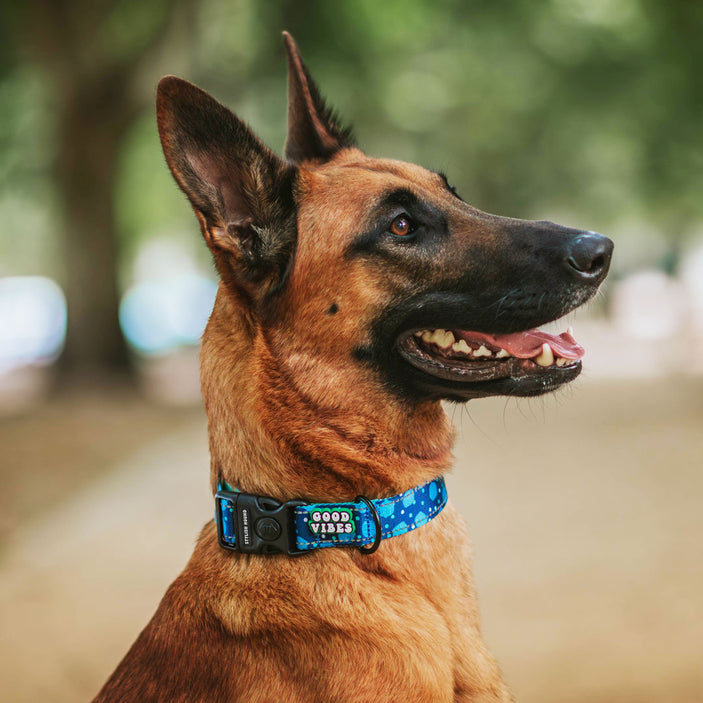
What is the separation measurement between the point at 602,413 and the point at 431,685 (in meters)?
9.72

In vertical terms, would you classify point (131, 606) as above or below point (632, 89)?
below

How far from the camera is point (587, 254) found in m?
2.47

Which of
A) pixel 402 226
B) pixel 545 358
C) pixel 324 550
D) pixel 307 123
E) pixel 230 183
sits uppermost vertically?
pixel 307 123

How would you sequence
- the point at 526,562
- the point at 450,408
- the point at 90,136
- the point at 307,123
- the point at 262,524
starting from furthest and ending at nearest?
the point at 90,136 → the point at 450,408 → the point at 526,562 → the point at 307,123 → the point at 262,524

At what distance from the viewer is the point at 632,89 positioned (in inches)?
734

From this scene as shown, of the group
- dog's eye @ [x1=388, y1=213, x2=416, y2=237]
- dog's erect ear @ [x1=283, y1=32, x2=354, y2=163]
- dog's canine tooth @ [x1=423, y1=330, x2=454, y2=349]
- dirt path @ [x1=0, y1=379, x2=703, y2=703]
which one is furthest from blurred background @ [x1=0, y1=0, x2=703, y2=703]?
dog's canine tooth @ [x1=423, y1=330, x2=454, y2=349]

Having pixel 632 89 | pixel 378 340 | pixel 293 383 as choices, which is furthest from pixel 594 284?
pixel 632 89

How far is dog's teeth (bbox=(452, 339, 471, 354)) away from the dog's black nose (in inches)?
15.7

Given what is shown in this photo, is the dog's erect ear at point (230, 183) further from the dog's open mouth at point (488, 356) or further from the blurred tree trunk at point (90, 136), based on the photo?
the blurred tree trunk at point (90, 136)

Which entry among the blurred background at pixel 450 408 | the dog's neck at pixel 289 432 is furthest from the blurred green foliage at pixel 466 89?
the dog's neck at pixel 289 432

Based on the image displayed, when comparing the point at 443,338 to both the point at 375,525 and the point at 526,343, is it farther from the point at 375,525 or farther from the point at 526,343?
the point at 375,525

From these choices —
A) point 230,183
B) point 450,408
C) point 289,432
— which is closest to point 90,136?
point 450,408

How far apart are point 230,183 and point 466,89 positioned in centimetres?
1931

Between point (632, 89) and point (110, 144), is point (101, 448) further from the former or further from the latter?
point (632, 89)
